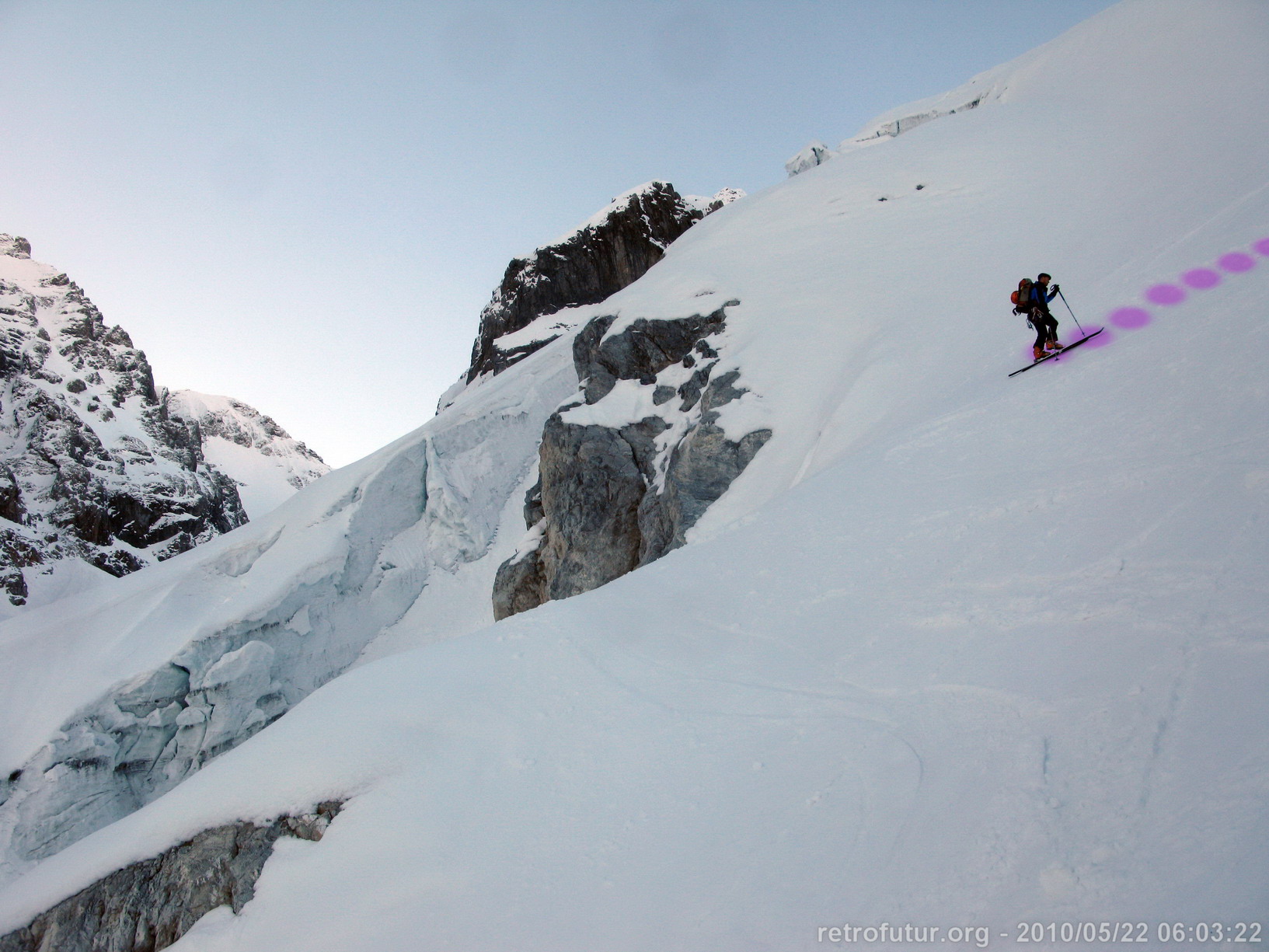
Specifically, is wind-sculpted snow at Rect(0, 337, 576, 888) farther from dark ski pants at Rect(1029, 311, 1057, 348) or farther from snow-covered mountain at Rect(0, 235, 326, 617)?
snow-covered mountain at Rect(0, 235, 326, 617)

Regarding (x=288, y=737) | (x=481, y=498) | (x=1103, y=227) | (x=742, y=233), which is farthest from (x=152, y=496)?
(x=1103, y=227)

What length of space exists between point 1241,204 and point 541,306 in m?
38.0

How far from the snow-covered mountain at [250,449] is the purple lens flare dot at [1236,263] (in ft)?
309

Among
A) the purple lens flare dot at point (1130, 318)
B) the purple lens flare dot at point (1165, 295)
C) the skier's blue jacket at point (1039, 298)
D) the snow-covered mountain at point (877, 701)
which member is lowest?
the snow-covered mountain at point (877, 701)

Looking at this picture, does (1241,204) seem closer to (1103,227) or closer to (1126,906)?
(1103,227)

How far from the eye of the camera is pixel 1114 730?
3.57m

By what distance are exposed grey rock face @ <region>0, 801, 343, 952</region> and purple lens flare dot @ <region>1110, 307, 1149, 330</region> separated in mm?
10064

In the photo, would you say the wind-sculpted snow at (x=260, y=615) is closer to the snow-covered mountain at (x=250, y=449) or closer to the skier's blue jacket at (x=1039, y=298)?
the skier's blue jacket at (x=1039, y=298)

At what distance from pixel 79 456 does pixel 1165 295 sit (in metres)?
60.6

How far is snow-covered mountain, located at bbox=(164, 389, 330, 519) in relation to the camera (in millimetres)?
92312

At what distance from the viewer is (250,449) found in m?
101

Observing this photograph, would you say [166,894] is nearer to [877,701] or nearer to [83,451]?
[877,701]

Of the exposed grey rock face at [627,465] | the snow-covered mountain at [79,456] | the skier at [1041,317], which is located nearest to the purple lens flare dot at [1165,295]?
the skier at [1041,317]

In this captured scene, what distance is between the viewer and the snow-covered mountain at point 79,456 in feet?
135
